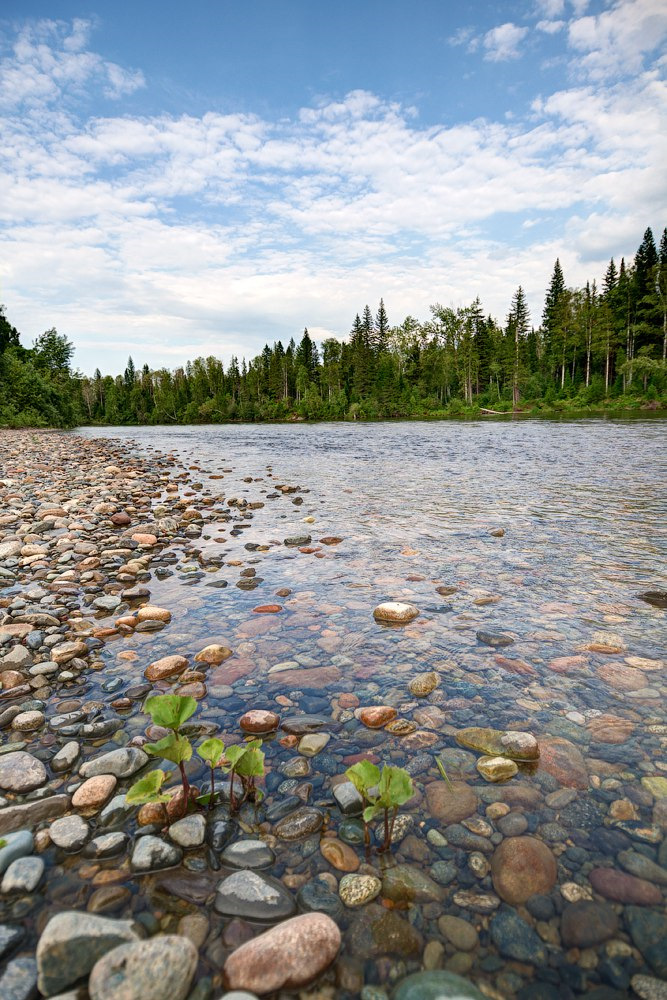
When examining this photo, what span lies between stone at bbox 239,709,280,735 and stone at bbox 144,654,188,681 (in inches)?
29.9

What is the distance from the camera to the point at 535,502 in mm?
8664

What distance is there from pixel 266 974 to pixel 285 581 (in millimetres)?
3701

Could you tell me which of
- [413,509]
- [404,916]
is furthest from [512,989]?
[413,509]

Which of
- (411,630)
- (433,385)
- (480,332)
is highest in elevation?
(480,332)

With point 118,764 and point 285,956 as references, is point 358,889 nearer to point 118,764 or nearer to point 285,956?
point 285,956

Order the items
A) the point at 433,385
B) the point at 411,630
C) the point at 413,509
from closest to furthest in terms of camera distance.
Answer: the point at 411,630 < the point at 413,509 < the point at 433,385

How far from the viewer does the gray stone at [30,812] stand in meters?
1.96

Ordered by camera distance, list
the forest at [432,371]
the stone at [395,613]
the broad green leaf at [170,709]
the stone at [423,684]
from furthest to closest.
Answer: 1. the forest at [432,371]
2. the stone at [395,613]
3. the stone at [423,684]
4. the broad green leaf at [170,709]

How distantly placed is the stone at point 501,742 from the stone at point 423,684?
1.29 feet

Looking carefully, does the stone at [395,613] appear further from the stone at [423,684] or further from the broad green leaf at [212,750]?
the broad green leaf at [212,750]

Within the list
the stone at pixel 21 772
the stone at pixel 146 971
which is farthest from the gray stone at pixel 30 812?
the stone at pixel 146 971

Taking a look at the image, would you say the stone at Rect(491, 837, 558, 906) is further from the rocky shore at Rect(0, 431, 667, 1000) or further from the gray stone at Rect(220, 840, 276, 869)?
the gray stone at Rect(220, 840, 276, 869)

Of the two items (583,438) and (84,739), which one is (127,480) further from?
(583,438)

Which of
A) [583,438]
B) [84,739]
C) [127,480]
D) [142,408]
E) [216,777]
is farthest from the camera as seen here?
[142,408]
